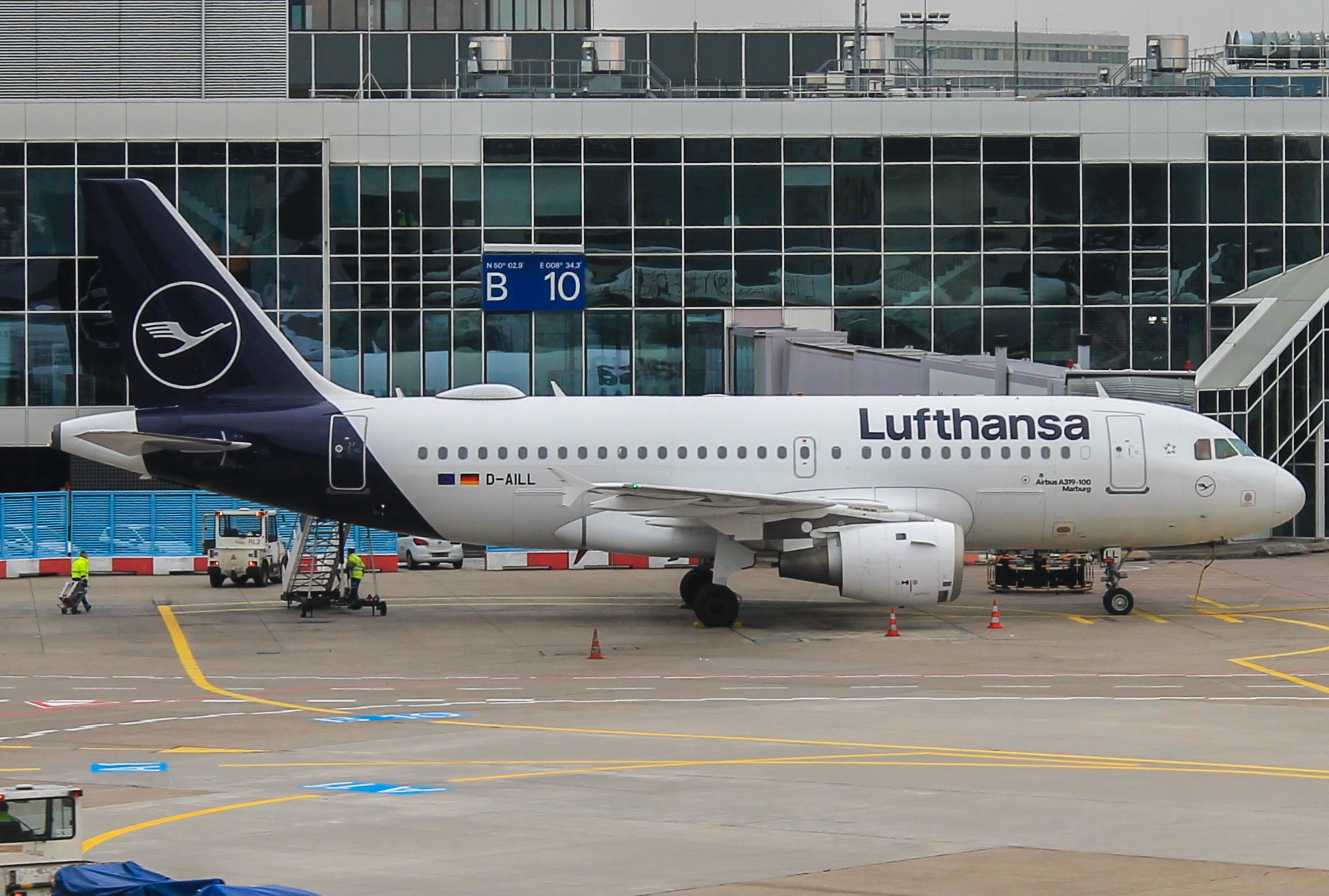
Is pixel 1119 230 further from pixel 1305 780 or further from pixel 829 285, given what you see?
pixel 1305 780

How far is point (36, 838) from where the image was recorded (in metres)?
13.8

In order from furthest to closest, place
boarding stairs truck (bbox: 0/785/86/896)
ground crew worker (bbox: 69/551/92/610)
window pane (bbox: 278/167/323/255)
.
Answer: window pane (bbox: 278/167/323/255)
ground crew worker (bbox: 69/551/92/610)
boarding stairs truck (bbox: 0/785/86/896)

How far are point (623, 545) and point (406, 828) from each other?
20.2 meters

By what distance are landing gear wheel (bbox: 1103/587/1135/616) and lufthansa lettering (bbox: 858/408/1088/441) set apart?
363 centimetres

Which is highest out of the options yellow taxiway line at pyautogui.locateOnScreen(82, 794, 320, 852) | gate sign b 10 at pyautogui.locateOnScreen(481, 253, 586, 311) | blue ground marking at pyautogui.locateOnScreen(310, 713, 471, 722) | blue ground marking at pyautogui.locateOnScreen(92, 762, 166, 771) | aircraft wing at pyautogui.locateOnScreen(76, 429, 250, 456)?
gate sign b 10 at pyautogui.locateOnScreen(481, 253, 586, 311)

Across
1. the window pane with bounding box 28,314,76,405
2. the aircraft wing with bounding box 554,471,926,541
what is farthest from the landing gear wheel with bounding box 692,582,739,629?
the window pane with bounding box 28,314,76,405

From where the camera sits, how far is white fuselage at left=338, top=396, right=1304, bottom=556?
127ft

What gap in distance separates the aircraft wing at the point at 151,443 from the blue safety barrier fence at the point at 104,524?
48.2ft

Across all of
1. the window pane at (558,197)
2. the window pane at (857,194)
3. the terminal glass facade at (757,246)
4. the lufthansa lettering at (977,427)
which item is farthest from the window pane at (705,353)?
the lufthansa lettering at (977,427)

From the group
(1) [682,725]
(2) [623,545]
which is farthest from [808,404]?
(1) [682,725]

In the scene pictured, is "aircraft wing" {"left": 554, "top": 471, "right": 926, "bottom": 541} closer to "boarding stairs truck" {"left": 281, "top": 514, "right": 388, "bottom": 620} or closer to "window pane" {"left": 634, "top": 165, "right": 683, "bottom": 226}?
"boarding stairs truck" {"left": 281, "top": 514, "right": 388, "bottom": 620}

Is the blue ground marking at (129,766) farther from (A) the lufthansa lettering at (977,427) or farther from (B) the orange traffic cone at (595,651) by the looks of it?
(A) the lufthansa lettering at (977,427)

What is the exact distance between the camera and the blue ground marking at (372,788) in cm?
2006

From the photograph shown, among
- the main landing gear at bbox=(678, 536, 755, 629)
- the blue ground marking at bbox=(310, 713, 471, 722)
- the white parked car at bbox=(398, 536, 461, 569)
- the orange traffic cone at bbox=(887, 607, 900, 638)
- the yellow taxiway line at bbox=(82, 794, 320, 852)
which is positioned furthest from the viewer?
the white parked car at bbox=(398, 536, 461, 569)
